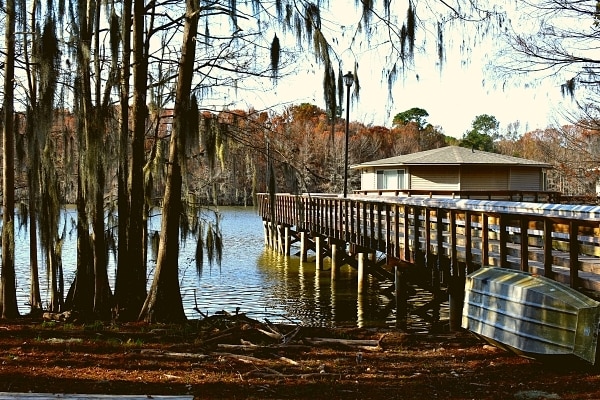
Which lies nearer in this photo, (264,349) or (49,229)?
(264,349)

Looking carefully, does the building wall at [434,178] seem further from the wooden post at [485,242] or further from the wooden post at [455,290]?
the wooden post at [485,242]

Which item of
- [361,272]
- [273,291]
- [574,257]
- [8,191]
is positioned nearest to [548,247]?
[574,257]

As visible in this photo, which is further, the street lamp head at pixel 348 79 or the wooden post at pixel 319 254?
the wooden post at pixel 319 254

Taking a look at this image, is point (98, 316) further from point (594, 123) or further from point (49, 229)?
point (594, 123)

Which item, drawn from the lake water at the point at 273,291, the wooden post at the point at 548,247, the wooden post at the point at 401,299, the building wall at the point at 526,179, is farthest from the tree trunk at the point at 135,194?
the building wall at the point at 526,179

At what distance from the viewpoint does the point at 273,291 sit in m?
18.3

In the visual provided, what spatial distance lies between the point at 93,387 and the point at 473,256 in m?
6.51

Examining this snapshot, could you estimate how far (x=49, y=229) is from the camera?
10.6m

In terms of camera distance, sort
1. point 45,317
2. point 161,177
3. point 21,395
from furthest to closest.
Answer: point 161,177, point 45,317, point 21,395

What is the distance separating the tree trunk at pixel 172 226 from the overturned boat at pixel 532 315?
4287 mm

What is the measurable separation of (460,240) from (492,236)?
1.78ft

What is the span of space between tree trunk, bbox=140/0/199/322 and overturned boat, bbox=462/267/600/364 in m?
4.29

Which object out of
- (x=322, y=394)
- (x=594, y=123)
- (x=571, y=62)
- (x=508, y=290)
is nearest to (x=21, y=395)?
(x=322, y=394)

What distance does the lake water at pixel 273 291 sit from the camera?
1461 centimetres
